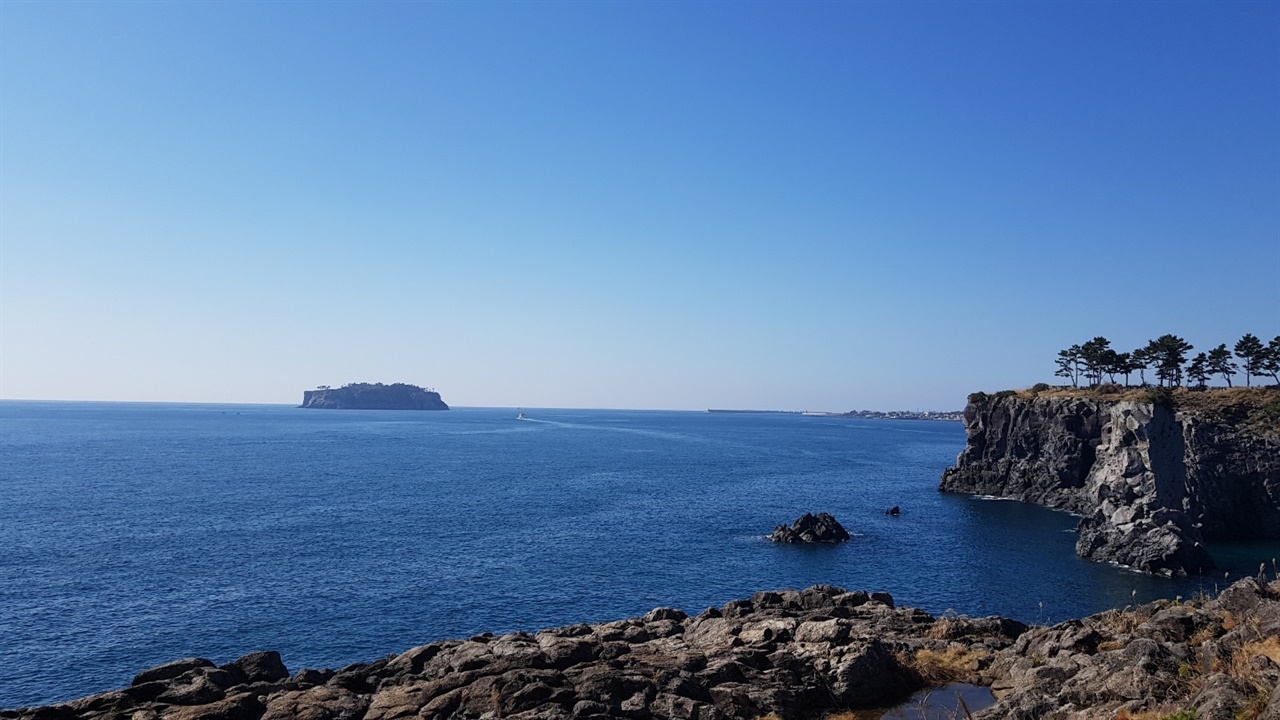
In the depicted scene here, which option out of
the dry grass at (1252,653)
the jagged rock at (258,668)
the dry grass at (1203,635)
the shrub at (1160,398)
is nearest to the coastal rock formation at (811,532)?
the shrub at (1160,398)

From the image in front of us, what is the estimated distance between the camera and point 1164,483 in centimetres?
7888

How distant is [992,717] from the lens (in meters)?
20.1

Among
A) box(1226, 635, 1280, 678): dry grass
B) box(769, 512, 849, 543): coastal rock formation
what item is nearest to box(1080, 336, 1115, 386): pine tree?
box(769, 512, 849, 543): coastal rock formation

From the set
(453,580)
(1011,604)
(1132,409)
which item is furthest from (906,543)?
(453,580)

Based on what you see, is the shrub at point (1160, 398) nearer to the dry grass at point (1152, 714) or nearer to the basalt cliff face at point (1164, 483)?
the basalt cliff face at point (1164, 483)

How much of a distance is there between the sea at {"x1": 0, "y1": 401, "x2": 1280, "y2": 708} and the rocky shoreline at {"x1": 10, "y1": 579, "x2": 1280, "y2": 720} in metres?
17.2

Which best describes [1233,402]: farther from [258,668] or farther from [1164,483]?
[258,668]

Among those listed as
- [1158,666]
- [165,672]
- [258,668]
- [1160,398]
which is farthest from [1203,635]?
[1160,398]

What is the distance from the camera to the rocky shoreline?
20406 millimetres

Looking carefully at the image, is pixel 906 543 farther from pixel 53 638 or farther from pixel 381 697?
pixel 53 638

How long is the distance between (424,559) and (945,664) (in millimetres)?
53731

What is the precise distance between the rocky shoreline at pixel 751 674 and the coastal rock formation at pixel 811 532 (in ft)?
155

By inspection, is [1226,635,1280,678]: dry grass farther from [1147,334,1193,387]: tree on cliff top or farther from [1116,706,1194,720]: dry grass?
[1147,334,1193,387]: tree on cliff top

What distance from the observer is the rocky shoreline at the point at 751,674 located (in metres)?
20.4
